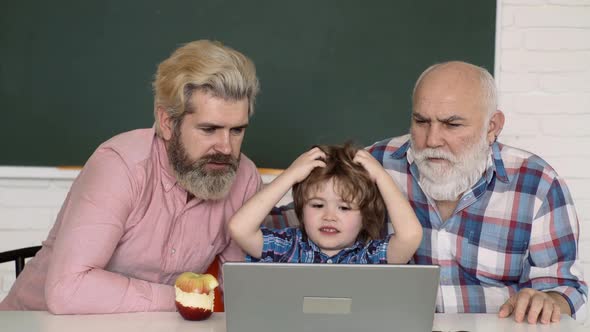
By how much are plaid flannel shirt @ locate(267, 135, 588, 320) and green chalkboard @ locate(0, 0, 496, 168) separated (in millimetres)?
854

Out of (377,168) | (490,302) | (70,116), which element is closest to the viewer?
(377,168)

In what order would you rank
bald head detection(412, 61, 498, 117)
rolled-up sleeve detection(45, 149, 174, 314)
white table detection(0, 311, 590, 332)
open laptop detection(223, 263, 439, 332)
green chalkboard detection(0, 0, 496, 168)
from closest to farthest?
1. open laptop detection(223, 263, 439, 332)
2. white table detection(0, 311, 590, 332)
3. rolled-up sleeve detection(45, 149, 174, 314)
4. bald head detection(412, 61, 498, 117)
5. green chalkboard detection(0, 0, 496, 168)

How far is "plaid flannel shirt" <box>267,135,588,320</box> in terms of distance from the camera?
98.7 inches

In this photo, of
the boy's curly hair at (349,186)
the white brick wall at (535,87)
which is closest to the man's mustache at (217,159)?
the boy's curly hair at (349,186)

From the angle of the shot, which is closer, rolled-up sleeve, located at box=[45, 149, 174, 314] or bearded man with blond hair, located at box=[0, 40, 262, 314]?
rolled-up sleeve, located at box=[45, 149, 174, 314]

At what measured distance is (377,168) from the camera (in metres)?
2.37

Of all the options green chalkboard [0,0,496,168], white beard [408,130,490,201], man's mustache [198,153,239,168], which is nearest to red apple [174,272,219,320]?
man's mustache [198,153,239,168]

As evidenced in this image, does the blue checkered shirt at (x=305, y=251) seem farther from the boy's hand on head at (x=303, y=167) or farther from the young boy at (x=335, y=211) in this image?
the boy's hand on head at (x=303, y=167)

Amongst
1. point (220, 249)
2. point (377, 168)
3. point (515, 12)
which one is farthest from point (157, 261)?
point (515, 12)

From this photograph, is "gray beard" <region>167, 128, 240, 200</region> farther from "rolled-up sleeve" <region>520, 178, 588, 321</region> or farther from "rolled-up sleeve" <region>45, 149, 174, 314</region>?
"rolled-up sleeve" <region>520, 178, 588, 321</region>

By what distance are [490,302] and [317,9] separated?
1.54 meters

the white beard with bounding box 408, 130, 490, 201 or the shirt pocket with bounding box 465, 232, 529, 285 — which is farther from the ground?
the white beard with bounding box 408, 130, 490, 201

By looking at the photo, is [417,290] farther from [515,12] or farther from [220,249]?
[515,12]

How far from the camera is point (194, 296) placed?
1943mm
